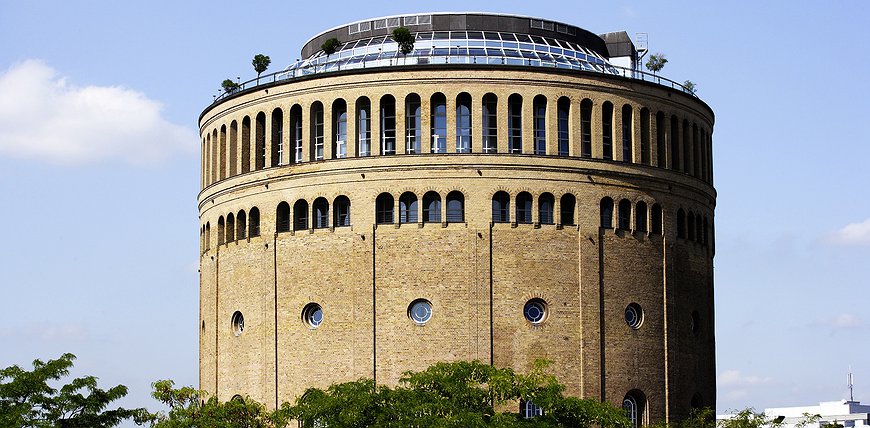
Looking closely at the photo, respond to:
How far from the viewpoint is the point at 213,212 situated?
7281 cm

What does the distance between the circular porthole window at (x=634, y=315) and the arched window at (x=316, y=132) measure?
14683mm

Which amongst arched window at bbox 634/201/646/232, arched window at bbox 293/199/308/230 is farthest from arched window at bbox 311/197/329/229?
arched window at bbox 634/201/646/232

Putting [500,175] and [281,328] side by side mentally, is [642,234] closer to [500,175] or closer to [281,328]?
[500,175]

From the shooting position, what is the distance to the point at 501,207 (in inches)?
2596

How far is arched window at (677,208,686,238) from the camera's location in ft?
232

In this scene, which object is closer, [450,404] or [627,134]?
[450,404]

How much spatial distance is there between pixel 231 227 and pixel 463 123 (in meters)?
12.2

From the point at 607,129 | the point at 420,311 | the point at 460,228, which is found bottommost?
the point at 420,311

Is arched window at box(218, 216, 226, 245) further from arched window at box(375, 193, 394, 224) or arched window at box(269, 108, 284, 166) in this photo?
arched window at box(375, 193, 394, 224)

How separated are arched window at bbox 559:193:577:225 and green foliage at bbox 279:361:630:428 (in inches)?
420

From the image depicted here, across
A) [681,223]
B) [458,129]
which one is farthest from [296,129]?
[681,223]

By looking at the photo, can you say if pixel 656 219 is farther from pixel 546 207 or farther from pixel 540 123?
pixel 540 123

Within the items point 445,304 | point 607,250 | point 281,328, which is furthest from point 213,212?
point 607,250

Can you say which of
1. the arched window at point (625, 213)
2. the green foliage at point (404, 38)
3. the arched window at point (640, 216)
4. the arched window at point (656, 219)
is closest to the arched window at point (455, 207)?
the green foliage at point (404, 38)
